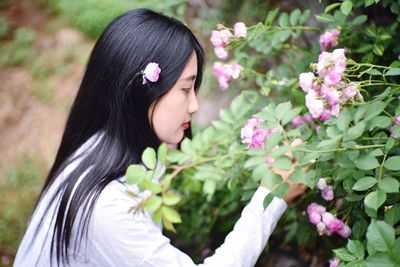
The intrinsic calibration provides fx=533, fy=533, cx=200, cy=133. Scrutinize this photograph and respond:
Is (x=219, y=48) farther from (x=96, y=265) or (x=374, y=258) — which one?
(x=374, y=258)

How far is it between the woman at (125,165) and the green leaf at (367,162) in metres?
0.42

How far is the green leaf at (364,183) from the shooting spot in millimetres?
1106

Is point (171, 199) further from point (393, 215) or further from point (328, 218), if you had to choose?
point (328, 218)

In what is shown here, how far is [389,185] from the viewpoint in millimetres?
1070

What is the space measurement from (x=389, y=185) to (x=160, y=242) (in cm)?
60

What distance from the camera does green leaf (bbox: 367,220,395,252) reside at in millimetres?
996

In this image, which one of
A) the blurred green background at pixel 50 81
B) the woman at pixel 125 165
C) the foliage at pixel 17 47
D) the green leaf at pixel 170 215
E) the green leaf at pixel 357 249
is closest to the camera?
the green leaf at pixel 170 215

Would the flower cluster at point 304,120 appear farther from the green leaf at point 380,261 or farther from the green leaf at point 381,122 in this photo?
the green leaf at point 380,261

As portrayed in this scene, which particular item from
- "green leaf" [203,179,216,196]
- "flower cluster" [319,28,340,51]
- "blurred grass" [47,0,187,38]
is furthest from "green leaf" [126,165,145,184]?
"blurred grass" [47,0,187,38]

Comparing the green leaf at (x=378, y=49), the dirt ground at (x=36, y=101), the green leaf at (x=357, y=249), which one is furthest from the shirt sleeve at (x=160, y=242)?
the dirt ground at (x=36, y=101)

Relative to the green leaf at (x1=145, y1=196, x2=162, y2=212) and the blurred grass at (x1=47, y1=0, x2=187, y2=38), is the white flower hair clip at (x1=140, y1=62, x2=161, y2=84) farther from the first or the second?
the blurred grass at (x1=47, y1=0, x2=187, y2=38)

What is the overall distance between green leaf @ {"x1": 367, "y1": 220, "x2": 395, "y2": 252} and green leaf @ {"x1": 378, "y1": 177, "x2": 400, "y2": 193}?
88mm

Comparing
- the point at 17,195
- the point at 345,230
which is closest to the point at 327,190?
the point at 345,230

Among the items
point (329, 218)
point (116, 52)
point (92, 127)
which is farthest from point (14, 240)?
point (329, 218)
